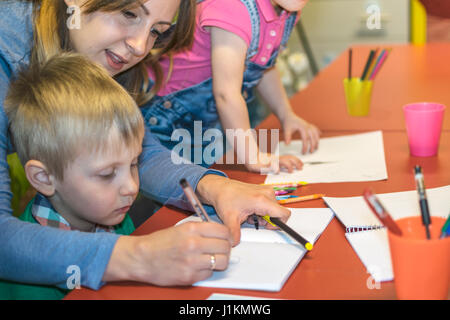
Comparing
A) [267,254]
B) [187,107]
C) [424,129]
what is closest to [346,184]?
[424,129]

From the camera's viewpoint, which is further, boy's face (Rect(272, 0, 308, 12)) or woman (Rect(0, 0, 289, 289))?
boy's face (Rect(272, 0, 308, 12))

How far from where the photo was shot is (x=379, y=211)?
59 centimetres

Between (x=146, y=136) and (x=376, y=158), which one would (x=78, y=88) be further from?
(x=376, y=158)

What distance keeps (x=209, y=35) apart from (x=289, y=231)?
2.25ft

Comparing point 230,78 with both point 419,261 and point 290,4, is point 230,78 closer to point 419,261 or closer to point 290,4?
point 290,4

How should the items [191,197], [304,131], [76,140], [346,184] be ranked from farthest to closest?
[304,131] < [346,184] < [76,140] < [191,197]

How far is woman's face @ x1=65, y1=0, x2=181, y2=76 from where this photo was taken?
103cm

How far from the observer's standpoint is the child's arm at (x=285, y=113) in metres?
1.35

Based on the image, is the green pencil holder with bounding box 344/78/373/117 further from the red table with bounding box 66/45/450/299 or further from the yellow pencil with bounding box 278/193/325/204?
the yellow pencil with bounding box 278/193/325/204

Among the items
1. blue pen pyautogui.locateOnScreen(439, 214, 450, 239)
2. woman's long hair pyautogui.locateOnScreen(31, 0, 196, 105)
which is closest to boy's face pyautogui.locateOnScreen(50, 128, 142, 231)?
woman's long hair pyautogui.locateOnScreen(31, 0, 196, 105)

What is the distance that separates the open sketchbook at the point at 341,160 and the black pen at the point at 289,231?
249 millimetres

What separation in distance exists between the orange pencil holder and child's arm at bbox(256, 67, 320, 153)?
0.69 m

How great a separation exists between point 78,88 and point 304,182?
0.46 m
